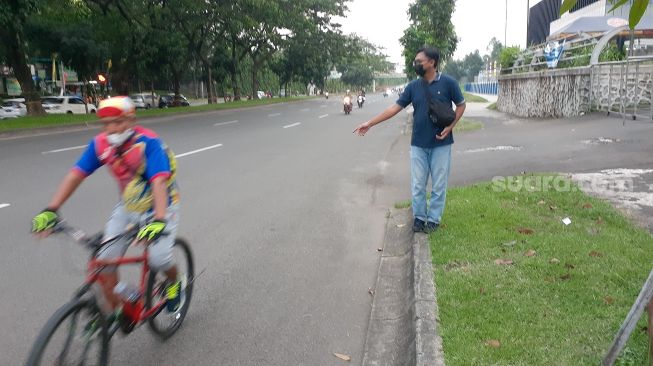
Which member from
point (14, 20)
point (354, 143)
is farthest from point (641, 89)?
point (14, 20)

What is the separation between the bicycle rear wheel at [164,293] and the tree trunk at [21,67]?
2042cm

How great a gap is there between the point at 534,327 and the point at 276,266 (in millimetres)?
2527

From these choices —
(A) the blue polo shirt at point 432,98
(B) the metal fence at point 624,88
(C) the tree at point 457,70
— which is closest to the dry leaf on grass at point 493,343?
Result: (A) the blue polo shirt at point 432,98

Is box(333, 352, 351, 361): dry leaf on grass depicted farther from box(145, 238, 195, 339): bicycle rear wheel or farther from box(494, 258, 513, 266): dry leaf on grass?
box(494, 258, 513, 266): dry leaf on grass

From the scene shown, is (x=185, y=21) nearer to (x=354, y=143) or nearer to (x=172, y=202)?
(x=354, y=143)

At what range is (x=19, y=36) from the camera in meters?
22.5

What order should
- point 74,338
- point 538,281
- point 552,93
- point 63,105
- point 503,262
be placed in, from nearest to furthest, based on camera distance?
1. point 74,338
2. point 538,281
3. point 503,262
4. point 552,93
5. point 63,105

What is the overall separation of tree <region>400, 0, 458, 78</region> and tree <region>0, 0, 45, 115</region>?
14404mm

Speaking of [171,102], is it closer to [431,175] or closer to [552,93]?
[552,93]

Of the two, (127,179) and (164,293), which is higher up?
(127,179)

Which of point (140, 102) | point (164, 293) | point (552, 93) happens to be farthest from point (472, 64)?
point (164, 293)

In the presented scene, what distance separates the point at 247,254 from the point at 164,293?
6.49 ft

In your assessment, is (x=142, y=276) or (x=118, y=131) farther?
(x=142, y=276)

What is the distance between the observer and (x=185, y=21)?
32.4 metres
